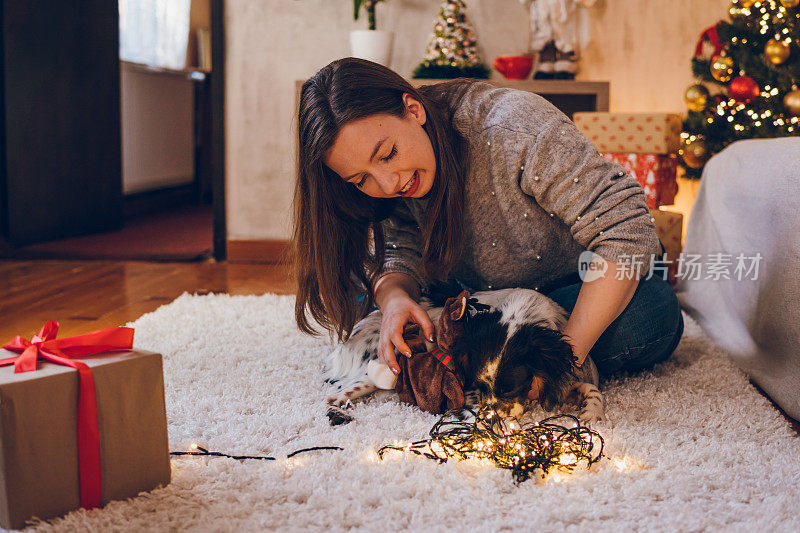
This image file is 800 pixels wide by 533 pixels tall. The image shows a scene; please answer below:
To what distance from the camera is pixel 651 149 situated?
3.22m

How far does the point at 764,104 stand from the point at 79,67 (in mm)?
3865

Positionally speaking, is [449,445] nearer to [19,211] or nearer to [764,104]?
[764,104]

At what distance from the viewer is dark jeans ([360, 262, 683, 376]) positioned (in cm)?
174

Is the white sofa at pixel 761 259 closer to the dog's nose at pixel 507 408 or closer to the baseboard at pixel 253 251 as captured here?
the dog's nose at pixel 507 408

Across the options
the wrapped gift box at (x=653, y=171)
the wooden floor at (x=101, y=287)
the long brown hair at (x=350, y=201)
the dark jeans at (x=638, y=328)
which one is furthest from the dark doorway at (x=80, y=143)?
the dark jeans at (x=638, y=328)

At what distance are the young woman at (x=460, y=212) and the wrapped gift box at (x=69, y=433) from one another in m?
0.58

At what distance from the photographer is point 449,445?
1.35 m

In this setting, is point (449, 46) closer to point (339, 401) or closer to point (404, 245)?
point (404, 245)

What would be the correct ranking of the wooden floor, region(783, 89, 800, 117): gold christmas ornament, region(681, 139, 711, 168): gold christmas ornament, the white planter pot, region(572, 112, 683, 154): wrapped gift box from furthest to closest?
the white planter pot
region(572, 112, 683, 154): wrapped gift box
region(681, 139, 711, 168): gold christmas ornament
region(783, 89, 800, 117): gold christmas ornament
the wooden floor

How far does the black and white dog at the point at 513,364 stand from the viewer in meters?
1.38

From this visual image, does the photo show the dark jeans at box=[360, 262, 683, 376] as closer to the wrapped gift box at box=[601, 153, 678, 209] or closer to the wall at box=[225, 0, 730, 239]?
the wrapped gift box at box=[601, 153, 678, 209]

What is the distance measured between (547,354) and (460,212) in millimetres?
440

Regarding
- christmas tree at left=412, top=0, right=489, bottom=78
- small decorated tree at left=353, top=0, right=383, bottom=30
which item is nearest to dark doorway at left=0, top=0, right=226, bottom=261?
small decorated tree at left=353, top=0, right=383, bottom=30

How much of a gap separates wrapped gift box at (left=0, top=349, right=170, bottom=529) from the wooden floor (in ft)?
3.40
